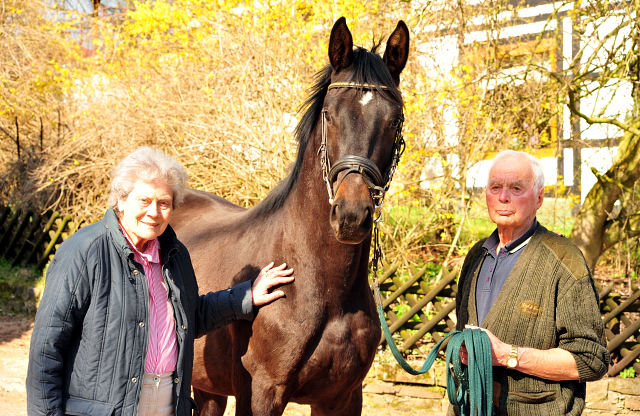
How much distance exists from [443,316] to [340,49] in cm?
362

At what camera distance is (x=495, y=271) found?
7.00 feet

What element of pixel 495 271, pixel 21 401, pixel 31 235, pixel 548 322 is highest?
pixel 31 235

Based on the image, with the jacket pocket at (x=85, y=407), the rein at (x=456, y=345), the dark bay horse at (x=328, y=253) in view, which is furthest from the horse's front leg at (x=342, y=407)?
the jacket pocket at (x=85, y=407)

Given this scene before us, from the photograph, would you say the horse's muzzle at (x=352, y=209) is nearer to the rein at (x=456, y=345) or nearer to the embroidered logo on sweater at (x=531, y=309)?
the rein at (x=456, y=345)

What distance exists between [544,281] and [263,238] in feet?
4.31

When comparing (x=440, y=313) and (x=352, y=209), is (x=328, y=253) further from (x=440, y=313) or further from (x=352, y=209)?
(x=440, y=313)

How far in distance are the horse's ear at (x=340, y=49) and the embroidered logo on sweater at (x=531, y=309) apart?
3.99 feet

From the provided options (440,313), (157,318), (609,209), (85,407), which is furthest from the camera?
(609,209)

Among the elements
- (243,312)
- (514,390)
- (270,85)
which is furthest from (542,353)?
(270,85)

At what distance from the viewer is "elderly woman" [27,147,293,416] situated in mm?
1810

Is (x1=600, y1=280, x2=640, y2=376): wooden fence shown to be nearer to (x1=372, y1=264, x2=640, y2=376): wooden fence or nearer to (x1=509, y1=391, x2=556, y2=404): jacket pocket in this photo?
(x1=372, y1=264, x2=640, y2=376): wooden fence

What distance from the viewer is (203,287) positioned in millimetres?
2982

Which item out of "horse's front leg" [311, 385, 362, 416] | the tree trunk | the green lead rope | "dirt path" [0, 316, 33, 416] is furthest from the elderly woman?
the tree trunk

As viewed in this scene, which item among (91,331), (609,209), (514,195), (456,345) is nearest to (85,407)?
(91,331)
